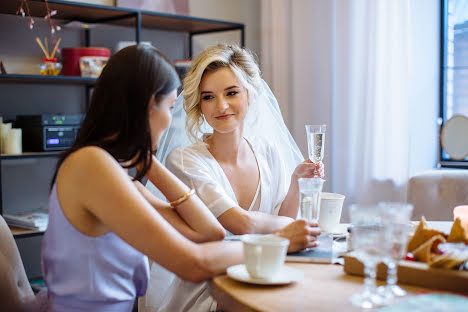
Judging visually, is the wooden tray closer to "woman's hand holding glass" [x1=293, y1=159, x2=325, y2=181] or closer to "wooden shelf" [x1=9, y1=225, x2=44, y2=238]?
"woman's hand holding glass" [x1=293, y1=159, x2=325, y2=181]

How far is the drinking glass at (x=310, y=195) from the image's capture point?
1352 mm

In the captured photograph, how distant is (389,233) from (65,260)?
0.78 metres

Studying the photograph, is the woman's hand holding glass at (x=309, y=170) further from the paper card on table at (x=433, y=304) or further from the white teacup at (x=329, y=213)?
the paper card on table at (x=433, y=304)

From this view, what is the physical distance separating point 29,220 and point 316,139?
6.43ft

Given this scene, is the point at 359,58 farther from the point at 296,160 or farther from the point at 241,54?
the point at 241,54

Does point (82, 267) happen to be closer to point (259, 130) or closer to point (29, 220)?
point (259, 130)

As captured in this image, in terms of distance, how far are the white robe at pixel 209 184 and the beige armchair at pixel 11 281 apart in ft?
1.47

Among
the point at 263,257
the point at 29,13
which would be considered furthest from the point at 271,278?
the point at 29,13

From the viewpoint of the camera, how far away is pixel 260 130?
257cm

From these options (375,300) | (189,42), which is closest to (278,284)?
(375,300)

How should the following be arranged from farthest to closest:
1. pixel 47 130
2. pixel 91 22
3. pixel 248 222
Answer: pixel 91 22, pixel 47 130, pixel 248 222

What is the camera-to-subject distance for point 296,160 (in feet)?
8.72

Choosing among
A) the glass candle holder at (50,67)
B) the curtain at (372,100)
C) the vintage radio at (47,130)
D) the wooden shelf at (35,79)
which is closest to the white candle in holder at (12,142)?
the vintage radio at (47,130)

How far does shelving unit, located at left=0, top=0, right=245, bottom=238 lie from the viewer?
123 inches
